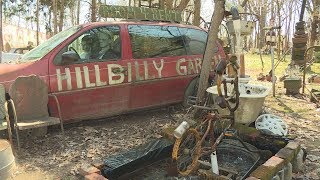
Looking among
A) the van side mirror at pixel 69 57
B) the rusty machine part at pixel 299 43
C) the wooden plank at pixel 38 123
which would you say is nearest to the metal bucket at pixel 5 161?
the wooden plank at pixel 38 123

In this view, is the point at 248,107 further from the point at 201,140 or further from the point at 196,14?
the point at 196,14

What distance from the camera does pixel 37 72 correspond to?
207 inches

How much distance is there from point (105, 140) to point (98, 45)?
1.71m

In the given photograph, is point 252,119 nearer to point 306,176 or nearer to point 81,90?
point 306,176

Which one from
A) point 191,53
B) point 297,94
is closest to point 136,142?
point 191,53

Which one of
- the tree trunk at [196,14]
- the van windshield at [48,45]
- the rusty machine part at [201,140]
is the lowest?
the rusty machine part at [201,140]

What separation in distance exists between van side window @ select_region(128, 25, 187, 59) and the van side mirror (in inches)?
47.6

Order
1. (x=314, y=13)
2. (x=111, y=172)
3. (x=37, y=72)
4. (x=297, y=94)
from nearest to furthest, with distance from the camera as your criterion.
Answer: (x=111, y=172)
(x=37, y=72)
(x=297, y=94)
(x=314, y=13)

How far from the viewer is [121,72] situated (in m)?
5.93

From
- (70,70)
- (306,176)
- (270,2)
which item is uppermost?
(270,2)

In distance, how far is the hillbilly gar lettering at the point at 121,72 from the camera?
5.40 m

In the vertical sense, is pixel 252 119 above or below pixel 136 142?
above

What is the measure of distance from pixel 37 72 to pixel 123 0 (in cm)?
3228

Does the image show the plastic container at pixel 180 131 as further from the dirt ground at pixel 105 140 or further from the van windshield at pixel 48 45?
the van windshield at pixel 48 45
